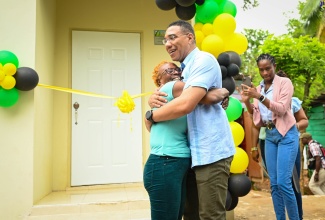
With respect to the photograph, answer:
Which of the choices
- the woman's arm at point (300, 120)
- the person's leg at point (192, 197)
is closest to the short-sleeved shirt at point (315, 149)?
the woman's arm at point (300, 120)

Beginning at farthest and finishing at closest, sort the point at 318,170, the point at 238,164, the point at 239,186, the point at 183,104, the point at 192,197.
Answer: the point at 318,170
the point at 238,164
the point at 239,186
the point at 192,197
the point at 183,104

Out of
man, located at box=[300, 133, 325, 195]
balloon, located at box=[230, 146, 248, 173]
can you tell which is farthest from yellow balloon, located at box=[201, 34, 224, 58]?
man, located at box=[300, 133, 325, 195]

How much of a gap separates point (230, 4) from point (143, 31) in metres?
1.92

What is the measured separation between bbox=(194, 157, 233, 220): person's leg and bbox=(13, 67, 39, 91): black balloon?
2.41 metres

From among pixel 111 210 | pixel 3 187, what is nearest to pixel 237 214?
pixel 111 210

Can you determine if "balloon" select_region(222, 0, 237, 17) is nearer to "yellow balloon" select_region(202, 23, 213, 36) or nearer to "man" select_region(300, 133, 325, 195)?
"yellow balloon" select_region(202, 23, 213, 36)

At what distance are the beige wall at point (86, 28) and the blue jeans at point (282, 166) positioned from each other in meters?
2.38

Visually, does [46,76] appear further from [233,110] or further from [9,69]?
[233,110]

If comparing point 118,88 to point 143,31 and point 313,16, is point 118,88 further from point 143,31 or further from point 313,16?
point 313,16

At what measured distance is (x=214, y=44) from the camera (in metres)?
3.06

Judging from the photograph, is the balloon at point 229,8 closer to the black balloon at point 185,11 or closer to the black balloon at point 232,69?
the black balloon at point 185,11

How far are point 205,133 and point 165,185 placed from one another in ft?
1.20

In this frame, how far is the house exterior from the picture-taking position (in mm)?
3312

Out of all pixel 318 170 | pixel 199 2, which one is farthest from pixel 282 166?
pixel 318 170
